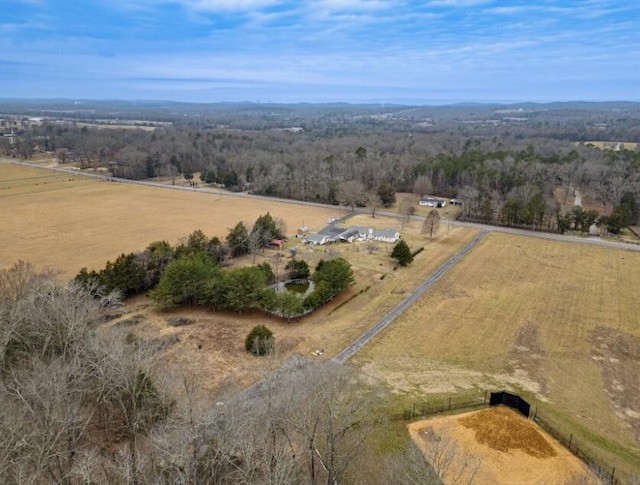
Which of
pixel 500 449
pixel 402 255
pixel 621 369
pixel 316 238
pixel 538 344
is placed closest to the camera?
pixel 500 449

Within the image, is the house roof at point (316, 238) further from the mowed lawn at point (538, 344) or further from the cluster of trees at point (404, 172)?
the cluster of trees at point (404, 172)

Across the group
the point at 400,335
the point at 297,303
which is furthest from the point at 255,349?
the point at 400,335

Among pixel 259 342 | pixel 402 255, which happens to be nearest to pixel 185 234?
pixel 402 255

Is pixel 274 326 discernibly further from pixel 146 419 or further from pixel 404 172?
pixel 404 172

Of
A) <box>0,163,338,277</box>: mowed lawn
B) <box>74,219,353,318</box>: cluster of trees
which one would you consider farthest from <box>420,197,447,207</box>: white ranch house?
<box>74,219,353,318</box>: cluster of trees

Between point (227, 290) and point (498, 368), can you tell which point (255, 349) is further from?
point (498, 368)

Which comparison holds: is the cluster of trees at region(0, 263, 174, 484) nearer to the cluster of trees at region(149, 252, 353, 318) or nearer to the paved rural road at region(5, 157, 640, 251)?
the cluster of trees at region(149, 252, 353, 318)

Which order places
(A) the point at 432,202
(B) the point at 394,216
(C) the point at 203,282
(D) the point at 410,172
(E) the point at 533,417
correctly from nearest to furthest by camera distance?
(E) the point at 533,417 → (C) the point at 203,282 → (B) the point at 394,216 → (A) the point at 432,202 → (D) the point at 410,172
